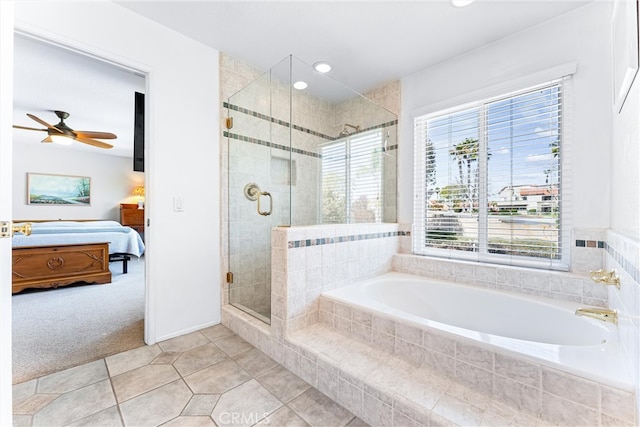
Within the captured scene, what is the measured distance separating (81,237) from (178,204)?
9.58 ft

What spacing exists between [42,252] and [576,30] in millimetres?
6036

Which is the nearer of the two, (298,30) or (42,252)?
(298,30)

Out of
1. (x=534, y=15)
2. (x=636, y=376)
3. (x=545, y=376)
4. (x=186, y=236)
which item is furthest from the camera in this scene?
(x=186, y=236)

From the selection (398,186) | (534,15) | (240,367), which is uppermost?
(534,15)

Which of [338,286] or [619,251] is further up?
[619,251]

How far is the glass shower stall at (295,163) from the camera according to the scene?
7.45ft

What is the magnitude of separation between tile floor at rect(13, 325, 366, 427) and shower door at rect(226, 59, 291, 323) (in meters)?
0.54

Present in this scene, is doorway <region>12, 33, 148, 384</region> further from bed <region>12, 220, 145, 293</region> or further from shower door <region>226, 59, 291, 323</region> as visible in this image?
shower door <region>226, 59, 291, 323</region>

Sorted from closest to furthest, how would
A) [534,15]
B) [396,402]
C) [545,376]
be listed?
[545,376]
[396,402]
[534,15]

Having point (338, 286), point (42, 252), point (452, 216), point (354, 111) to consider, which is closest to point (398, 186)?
point (452, 216)

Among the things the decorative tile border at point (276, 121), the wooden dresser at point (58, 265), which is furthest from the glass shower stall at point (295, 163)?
the wooden dresser at point (58, 265)

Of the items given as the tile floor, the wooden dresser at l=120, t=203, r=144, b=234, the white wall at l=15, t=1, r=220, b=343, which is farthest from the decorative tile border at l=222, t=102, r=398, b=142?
the wooden dresser at l=120, t=203, r=144, b=234

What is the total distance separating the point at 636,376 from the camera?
0.88 metres

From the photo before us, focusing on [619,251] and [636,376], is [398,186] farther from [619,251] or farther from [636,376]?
[636,376]
